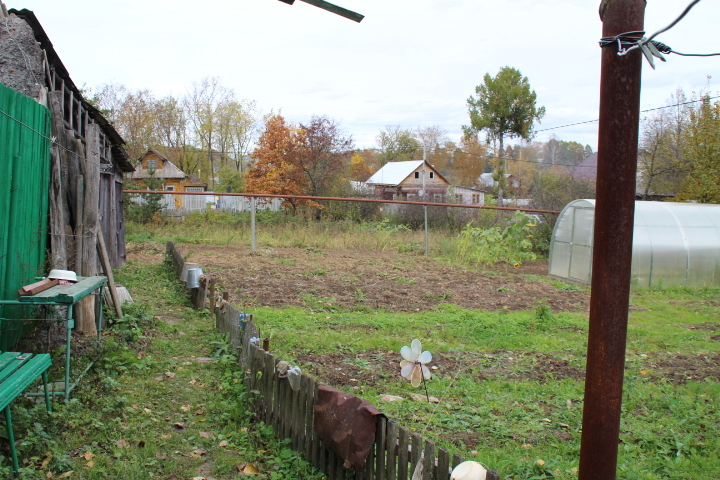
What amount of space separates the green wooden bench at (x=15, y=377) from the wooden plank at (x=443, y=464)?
7.09 ft

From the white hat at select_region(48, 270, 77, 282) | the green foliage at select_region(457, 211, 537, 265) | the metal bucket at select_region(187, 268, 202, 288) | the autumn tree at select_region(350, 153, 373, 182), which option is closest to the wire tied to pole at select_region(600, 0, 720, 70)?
the white hat at select_region(48, 270, 77, 282)

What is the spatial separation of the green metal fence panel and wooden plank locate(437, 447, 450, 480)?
11.8 feet

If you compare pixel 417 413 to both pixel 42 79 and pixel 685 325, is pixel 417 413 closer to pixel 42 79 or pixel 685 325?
pixel 42 79

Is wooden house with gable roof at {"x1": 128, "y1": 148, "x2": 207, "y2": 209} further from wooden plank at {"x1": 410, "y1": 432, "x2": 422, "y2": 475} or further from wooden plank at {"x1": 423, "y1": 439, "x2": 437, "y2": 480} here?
wooden plank at {"x1": 423, "y1": 439, "x2": 437, "y2": 480}

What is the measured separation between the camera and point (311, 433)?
3.50 meters

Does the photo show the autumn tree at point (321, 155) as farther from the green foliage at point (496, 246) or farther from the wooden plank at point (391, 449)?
the wooden plank at point (391, 449)

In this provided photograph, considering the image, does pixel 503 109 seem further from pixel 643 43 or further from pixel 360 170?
pixel 643 43

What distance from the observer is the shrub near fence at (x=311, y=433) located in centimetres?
263

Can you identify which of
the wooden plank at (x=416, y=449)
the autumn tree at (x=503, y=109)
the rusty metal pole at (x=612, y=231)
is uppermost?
the autumn tree at (x=503, y=109)

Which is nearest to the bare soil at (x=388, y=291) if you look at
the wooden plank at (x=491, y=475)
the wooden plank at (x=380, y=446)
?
the wooden plank at (x=380, y=446)

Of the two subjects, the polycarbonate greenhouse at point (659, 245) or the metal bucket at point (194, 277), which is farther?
the polycarbonate greenhouse at point (659, 245)

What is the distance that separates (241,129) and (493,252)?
34.7 meters

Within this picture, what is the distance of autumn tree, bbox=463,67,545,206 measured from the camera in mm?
40406

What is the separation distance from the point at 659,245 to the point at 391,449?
493 inches
